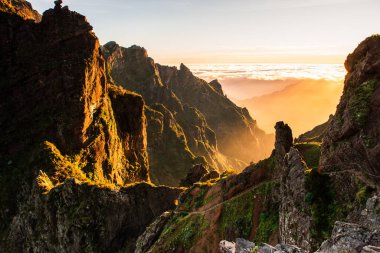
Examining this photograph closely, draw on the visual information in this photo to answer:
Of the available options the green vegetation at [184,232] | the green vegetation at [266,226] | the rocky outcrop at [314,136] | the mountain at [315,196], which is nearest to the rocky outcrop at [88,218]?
the mountain at [315,196]

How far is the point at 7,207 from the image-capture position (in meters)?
82.8

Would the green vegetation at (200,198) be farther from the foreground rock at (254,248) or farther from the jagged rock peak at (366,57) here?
the foreground rock at (254,248)

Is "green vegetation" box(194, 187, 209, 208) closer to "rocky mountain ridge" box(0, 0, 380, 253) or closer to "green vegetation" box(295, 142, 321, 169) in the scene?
"rocky mountain ridge" box(0, 0, 380, 253)

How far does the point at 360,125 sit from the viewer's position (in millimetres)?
32938

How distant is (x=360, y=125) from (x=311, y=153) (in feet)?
45.3

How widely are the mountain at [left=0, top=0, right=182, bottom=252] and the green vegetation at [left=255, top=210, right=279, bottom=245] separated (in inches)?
1537

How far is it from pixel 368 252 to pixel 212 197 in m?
42.8

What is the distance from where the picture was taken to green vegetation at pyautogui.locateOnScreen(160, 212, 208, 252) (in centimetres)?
5126

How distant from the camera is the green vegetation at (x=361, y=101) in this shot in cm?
3294

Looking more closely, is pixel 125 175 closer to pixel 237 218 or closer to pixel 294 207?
pixel 237 218

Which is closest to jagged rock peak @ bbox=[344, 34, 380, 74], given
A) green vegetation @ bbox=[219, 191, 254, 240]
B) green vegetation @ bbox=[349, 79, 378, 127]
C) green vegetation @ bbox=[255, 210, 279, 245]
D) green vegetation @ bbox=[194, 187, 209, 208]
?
green vegetation @ bbox=[349, 79, 378, 127]

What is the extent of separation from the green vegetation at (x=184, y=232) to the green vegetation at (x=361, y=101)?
88.6 feet

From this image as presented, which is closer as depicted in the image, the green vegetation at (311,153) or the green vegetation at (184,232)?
the green vegetation at (311,153)

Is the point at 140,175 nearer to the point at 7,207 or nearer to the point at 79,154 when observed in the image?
the point at 79,154
